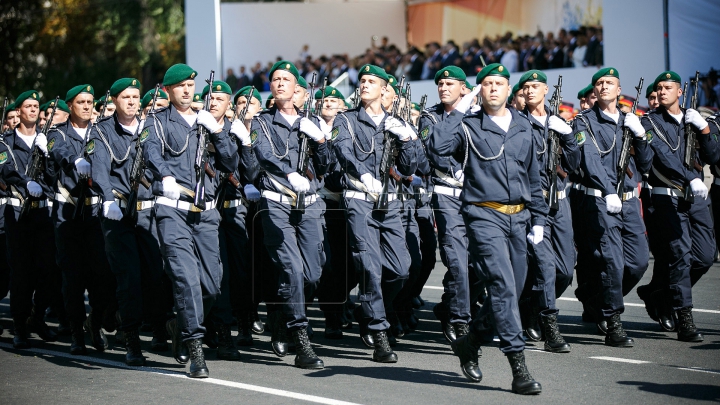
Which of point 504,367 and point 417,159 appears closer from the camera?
point 504,367

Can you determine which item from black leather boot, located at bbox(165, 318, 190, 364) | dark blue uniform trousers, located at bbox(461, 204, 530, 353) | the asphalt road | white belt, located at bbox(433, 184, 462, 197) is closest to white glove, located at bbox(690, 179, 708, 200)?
the asphalt road

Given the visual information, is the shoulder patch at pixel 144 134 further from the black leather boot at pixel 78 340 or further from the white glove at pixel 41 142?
the white glove at pixel 41 142

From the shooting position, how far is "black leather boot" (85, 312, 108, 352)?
30.4 ft

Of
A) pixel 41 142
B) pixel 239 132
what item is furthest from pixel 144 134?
pixel 41 142

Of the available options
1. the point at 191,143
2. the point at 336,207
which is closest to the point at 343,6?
the point at 336,207

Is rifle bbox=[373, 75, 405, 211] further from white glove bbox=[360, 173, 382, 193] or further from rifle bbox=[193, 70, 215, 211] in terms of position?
rifle bbox=[193, 70, 215, 211]

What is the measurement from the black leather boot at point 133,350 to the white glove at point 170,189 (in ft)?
4.93

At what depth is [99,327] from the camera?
9.33m

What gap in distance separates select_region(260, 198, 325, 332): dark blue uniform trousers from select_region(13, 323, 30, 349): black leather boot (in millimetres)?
2898

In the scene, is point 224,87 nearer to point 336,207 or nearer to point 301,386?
point 336,207

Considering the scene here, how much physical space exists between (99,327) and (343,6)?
23.2 m

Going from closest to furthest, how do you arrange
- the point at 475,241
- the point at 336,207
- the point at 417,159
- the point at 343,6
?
the point at 475,241
the point at 417,159
the point at 336,207
the point at 343,6

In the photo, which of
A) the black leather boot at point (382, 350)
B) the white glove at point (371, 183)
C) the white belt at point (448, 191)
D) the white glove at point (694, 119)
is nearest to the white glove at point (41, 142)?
the white glove at point (371, 183)

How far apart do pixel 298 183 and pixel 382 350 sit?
1525mm
